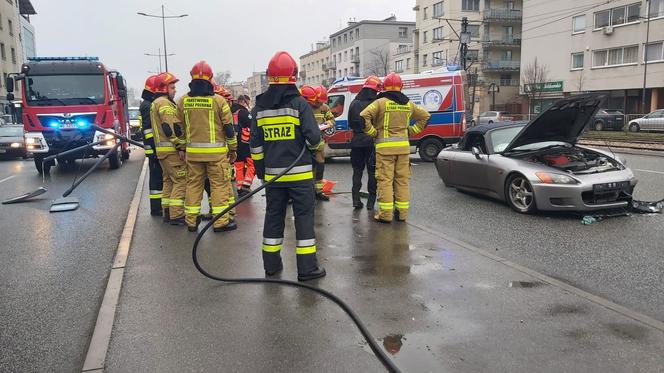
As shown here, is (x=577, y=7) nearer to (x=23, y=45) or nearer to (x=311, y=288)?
(x=311, y=288)

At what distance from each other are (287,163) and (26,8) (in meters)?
73.5

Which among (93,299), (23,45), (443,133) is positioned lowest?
(93,299)

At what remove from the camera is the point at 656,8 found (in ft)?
122

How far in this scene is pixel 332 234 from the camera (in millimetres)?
6453

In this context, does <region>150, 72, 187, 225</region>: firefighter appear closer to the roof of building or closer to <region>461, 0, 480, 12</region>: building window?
<region>461, 0, 480, 12</region>: building window

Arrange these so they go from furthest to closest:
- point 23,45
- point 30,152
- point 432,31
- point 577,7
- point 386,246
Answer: point 432,31 → point 23,45 → point 577,7 → point 30,152 → point 386,246

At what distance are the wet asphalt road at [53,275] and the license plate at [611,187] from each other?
607cm

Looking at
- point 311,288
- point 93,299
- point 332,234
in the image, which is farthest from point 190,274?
point 332,234

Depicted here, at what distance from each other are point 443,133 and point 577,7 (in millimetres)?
36083

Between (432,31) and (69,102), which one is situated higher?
(432,31)

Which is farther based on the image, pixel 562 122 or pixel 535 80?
pixel 535 80

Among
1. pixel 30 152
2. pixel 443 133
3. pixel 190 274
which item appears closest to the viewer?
pixel 190 274

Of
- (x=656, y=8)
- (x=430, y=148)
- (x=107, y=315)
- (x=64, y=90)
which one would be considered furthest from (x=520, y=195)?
(x=656, y=8)

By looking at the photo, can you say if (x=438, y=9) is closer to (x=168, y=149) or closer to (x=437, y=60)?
(x=437, y=60)
